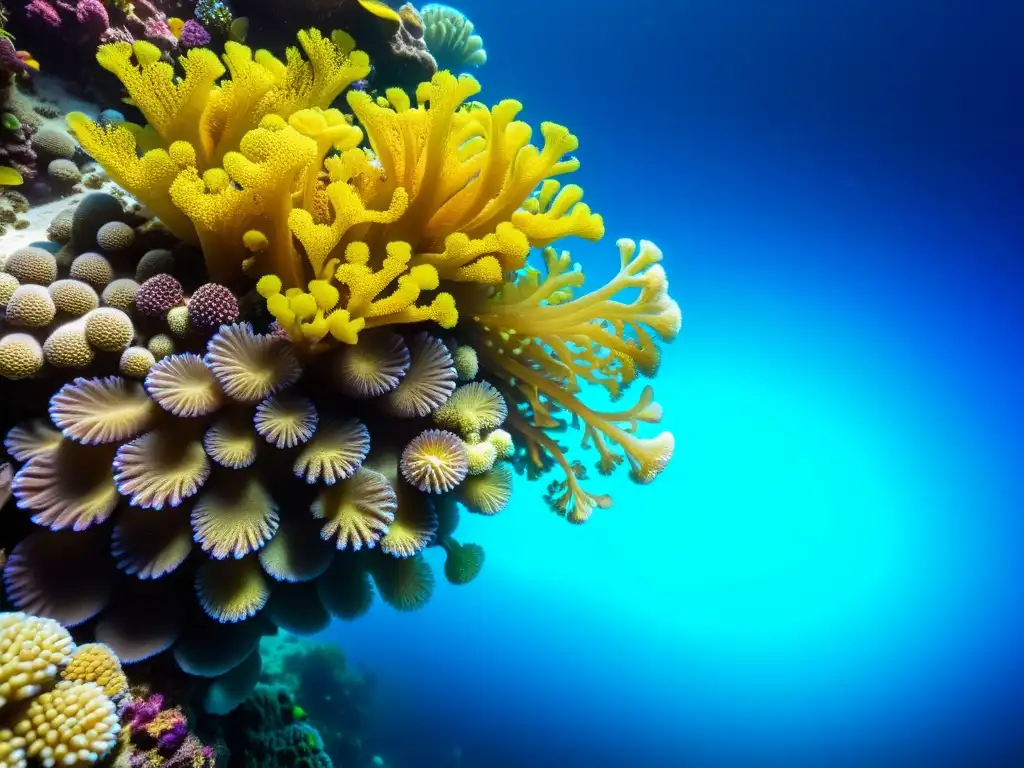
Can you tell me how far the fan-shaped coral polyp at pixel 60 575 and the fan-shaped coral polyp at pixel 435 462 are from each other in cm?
120

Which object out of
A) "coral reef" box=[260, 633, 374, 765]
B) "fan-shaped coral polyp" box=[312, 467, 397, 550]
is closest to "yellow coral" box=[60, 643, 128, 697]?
"fan-shaped coral polyp" box=[312, 467, 397, 550]

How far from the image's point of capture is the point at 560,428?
3.26m

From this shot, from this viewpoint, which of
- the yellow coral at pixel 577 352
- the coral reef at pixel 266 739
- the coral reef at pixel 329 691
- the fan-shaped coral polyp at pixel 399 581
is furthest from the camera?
the coral reef at pixel 329 691

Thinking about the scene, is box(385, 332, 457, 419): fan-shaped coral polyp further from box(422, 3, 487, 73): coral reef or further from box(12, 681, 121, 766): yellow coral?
box(422, 3, 487, 73): coral reef

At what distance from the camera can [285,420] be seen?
1.96 metres

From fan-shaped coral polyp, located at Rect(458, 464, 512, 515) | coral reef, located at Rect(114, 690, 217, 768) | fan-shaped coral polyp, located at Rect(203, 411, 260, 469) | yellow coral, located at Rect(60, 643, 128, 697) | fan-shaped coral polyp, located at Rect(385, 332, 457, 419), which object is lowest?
coral reef, located at Rect(114, 690, 217, 768)

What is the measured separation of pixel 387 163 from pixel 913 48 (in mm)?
14292

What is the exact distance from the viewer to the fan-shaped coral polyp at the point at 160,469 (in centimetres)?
184

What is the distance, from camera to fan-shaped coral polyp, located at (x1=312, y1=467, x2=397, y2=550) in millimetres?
2023

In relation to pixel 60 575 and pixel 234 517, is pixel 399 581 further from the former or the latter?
pixel 60 575

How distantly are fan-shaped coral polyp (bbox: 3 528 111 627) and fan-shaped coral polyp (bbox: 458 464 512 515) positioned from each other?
55.6 inches

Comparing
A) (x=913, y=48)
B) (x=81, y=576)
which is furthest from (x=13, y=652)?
(x=913, y=48)

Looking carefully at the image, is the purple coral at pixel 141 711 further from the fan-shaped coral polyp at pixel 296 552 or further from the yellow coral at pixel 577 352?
the yellow coral at pixel 577 352

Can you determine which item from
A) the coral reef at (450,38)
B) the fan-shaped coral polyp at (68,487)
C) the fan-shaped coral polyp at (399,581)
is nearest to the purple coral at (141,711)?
the fan-shaped coral polyp at (68,487)
